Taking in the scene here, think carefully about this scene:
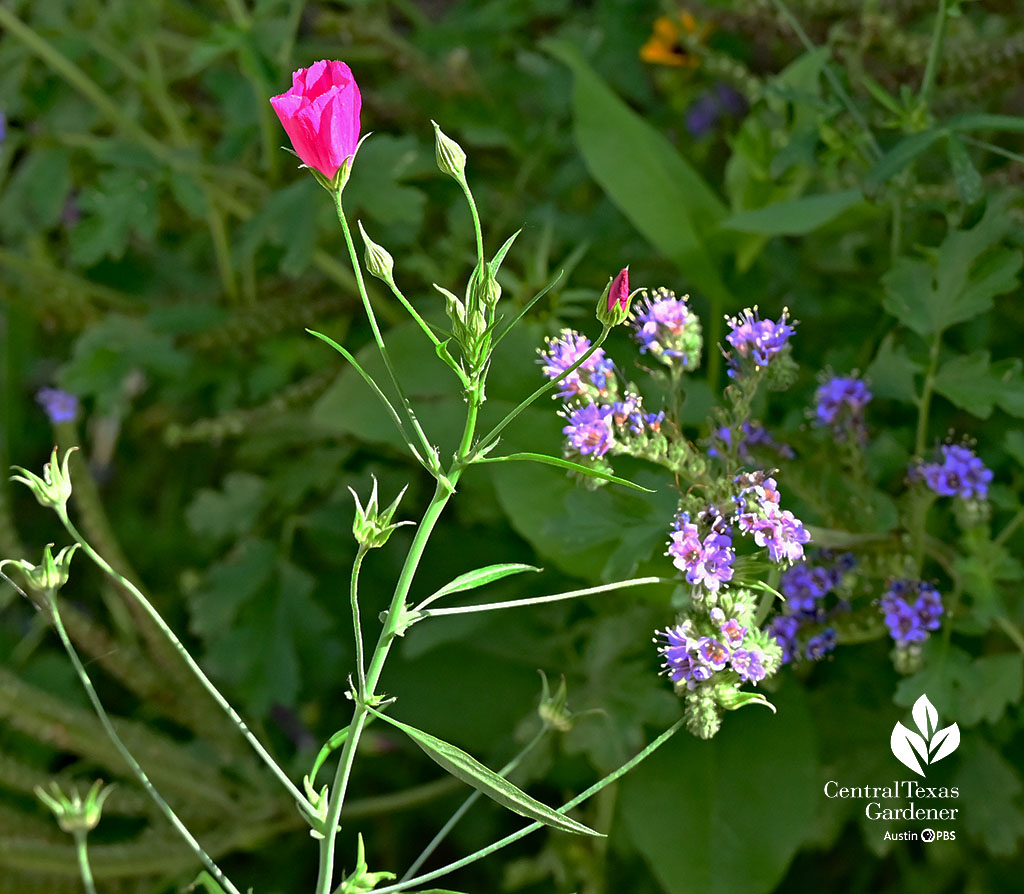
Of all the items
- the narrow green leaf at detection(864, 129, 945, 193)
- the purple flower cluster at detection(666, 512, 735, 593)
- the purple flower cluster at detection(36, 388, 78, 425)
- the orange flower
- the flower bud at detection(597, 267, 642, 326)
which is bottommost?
the purple flower cluster at detection(36, 388, 78, 425)

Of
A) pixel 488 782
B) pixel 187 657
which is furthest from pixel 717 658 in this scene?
pixel 187 657

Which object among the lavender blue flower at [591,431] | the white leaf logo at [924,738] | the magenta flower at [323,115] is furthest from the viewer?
the white leaf logo at [924,738]

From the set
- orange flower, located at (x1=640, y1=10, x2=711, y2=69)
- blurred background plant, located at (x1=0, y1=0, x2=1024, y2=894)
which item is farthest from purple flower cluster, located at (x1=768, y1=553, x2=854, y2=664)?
orange flower, located at (x1=640, y1=10, x2=711, y2=69)

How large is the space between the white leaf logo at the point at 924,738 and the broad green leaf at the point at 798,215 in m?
0.28

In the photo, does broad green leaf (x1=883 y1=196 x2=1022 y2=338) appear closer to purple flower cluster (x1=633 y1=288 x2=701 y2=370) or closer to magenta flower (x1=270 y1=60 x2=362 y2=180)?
purple flower cluster (x1=633 y1=288 x2=701 y2=370)

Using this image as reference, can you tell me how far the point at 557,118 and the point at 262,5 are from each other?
0.29 m

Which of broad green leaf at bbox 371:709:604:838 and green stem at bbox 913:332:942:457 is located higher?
broad green leaf at bbox 371:709:604:838

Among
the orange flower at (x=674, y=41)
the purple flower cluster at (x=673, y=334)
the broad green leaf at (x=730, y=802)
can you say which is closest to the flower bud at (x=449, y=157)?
the purple flower cluster at (x=673, y=334)

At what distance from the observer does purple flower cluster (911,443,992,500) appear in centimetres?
56

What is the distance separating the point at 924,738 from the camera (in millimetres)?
621

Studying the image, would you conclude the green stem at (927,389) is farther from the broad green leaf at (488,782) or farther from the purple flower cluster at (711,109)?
the purple flower cluster at (711,109)

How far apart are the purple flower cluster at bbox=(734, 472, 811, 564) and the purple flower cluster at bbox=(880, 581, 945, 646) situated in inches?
6.1

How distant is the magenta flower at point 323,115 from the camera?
0.37 meters

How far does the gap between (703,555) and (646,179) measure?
0.46 meters
